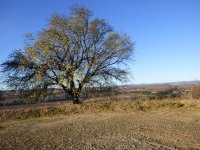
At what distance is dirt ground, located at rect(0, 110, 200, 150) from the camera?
9.43 metres

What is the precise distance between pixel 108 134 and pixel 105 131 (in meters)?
0.67

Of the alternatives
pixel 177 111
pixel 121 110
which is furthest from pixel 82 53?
pixel 177 111

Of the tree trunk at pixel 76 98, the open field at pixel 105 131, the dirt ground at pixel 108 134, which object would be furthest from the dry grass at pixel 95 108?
the tree trunk at pixel 76 98

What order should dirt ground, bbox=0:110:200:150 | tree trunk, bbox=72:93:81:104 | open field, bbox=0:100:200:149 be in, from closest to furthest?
1. dirt ground, bbox=0:110:200:150
2. open field, bbox=0:100:200:149
3. tree trunk, bbox=72:93:81:104

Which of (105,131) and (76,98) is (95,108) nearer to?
(76,98)

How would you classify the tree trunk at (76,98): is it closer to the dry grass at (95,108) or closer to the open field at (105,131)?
the dry grass at (95,108)

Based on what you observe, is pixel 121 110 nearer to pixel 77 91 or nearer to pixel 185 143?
pixel 77 91

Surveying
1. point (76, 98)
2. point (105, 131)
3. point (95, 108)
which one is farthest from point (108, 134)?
point (76, 98)

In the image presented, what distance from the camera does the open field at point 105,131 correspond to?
31.3ft

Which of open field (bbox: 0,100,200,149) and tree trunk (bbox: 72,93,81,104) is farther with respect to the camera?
tree trunk (bbox: 72,93,81,104)

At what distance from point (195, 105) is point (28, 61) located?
13841mm

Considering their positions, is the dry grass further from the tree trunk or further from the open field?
the tree trunk

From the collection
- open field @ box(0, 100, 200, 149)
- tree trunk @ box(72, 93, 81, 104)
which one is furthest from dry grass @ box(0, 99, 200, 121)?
tree trunk @ box(72, 93, 81, 104)

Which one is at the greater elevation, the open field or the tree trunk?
the tree trunk
